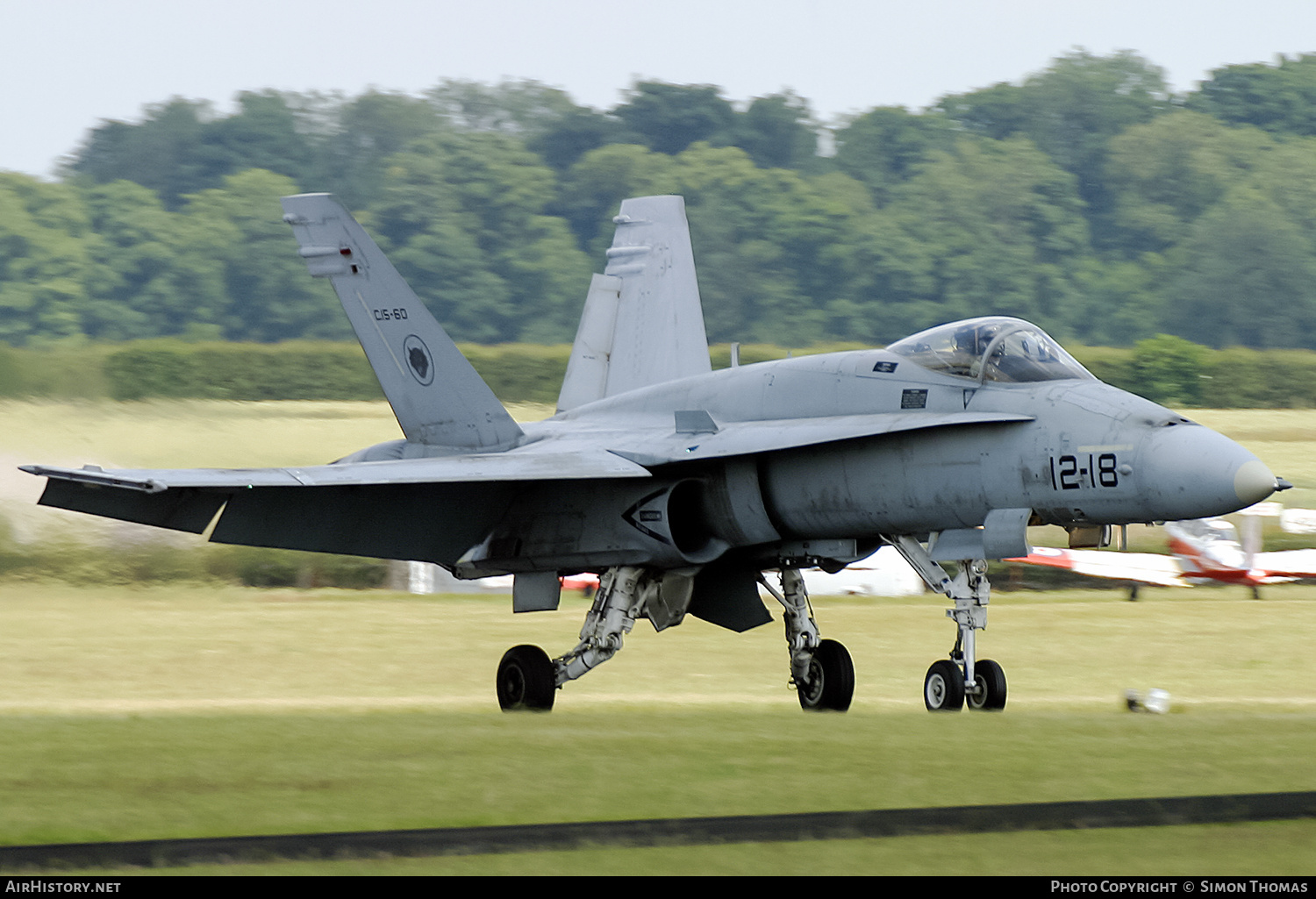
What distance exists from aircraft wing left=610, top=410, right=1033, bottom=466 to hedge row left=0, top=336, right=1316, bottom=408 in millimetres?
10017

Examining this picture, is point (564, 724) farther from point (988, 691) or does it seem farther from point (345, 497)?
point (345, 497)

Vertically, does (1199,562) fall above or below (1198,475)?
below

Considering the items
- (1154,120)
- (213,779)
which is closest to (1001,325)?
(213,779)

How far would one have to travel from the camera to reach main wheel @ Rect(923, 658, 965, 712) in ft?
37.2

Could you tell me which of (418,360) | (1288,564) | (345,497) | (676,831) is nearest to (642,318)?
(418,360)

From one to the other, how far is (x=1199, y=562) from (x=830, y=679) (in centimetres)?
1458

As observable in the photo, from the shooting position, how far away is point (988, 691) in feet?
37.6

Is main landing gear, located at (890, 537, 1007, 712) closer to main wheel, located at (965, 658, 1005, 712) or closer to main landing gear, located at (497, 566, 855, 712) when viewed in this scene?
main wheel, located at (965, 658, 1005, 712)

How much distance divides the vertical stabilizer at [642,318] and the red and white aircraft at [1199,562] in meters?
10.2

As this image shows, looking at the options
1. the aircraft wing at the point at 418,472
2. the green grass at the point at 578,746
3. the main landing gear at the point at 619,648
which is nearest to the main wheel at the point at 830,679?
the main landing gear at the point at 619,648

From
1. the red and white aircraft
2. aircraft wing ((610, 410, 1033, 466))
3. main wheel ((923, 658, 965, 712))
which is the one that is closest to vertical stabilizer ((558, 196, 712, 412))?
aircraft wing ((610, 410, 1033, 466))

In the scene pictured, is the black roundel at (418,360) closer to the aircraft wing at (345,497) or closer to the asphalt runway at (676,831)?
the aircraft wing at (345,497)
